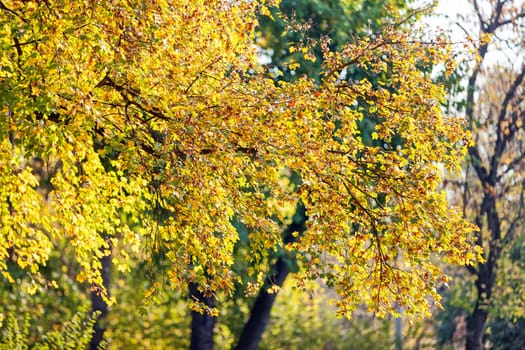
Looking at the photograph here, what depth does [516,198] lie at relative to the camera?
19766 mm

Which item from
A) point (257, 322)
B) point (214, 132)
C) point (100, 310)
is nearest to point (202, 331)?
point (257, 322)

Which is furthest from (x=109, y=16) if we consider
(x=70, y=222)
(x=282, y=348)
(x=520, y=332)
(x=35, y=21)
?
(x=520, y=332)

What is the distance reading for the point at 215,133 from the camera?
8641 millimetres

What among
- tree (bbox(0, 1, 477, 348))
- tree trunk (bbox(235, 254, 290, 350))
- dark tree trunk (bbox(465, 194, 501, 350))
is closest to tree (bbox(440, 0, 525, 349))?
dark tree trunk (bbox(465, 194, 501, 350))

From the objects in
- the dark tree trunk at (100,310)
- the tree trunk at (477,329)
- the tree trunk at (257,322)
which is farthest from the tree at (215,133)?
the tree trunk at (477,329)

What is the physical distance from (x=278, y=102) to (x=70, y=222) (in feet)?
10.4

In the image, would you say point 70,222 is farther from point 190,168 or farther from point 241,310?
point 241,310

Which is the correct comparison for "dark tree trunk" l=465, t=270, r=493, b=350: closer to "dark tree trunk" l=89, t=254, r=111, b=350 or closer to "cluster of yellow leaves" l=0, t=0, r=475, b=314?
"dark tree trunk" l=89, t=254, r=111, b=350

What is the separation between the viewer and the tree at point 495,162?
18.4 m

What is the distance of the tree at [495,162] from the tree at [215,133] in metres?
8.65

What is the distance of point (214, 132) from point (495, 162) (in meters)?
11.4

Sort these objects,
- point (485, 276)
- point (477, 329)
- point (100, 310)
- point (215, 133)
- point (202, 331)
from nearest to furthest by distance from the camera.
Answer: point (215, 133), point (202, 331), point (100, 310), point (485, 276), point (477, 329)

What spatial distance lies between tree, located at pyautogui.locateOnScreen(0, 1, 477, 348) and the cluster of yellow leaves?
0.07 ft

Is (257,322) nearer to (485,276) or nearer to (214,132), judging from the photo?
(485,276)
